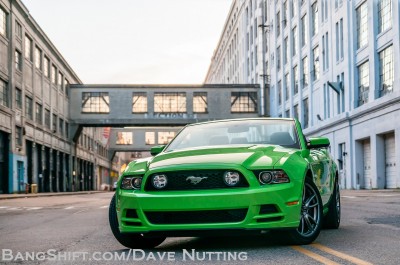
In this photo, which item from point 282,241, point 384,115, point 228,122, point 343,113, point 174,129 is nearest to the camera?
point 282,241

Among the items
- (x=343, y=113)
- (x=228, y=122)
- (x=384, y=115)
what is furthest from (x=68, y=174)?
(x=228, y=122)

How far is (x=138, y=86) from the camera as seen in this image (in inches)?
2286

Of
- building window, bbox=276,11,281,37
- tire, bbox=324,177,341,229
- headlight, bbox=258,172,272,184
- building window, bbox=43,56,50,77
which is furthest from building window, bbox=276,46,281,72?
headlight, bbox=258,172,272,184

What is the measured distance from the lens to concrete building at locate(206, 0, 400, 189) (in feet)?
102

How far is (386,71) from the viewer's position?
31.0m

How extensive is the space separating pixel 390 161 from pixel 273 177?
2726 cm

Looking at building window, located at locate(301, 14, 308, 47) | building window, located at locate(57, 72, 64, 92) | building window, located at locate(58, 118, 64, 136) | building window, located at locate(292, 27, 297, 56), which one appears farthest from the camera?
building window, located at locate(57, 72, 64, 92)

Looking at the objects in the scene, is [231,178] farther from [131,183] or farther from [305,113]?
[305,113]

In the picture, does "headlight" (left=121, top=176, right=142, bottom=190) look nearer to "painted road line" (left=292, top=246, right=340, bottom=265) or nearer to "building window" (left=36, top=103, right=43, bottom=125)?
"painted road line" (left=292, top=246, right=340, bottom=265)

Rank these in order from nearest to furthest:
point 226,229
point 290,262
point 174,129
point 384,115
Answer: point 290,262 < point 226,229 < point 384,115 < point 174,129

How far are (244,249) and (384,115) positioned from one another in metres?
26.4

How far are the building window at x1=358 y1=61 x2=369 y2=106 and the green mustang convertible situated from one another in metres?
28.1

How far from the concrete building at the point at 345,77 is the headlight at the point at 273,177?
78.3 feet

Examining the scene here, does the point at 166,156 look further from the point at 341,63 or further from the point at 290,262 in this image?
the point at 341,63
